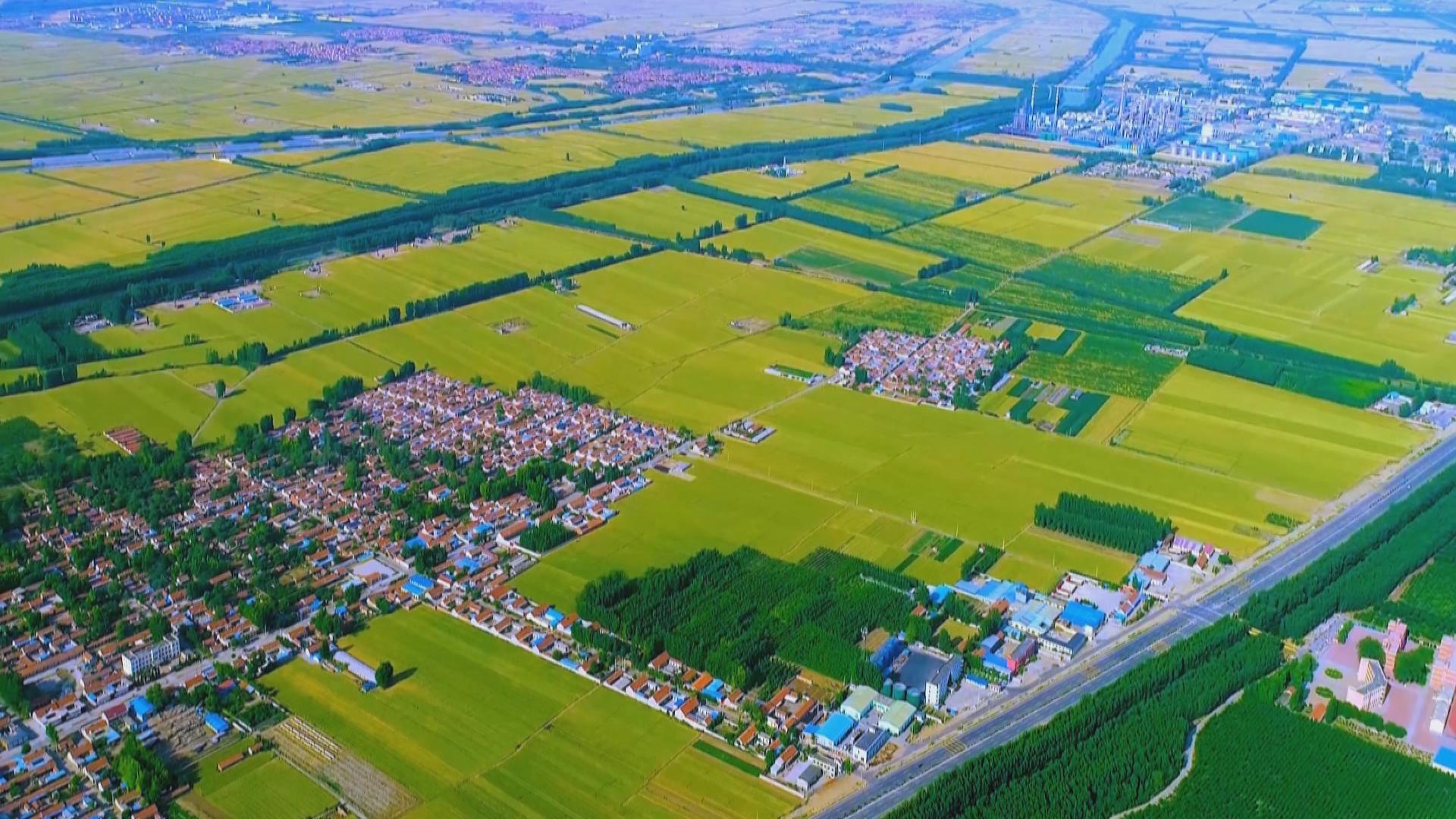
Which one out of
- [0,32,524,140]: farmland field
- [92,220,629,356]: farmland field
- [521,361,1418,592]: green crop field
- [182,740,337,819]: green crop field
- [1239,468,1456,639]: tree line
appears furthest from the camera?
[0,32,524,140]: farmland field

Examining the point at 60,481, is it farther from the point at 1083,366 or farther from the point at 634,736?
the point at 1083,366

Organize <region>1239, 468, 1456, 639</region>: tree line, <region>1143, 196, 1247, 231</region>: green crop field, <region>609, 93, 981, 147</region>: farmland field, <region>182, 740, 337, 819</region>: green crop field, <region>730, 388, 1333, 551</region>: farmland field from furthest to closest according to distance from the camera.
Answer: <region>609, 93, 981, 147</region>: farmland field
<region>1143, 196, 1247, 231</region>: green crop field
<region>730, 388, 1333, 551</region>: farmland field
<region>1239, 468, 1456, 639</region>: tree line
<region>182, 740, 337, 819</region>: green crop field

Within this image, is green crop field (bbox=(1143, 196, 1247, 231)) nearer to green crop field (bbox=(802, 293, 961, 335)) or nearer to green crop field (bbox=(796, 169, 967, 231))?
green crop field (bbox=(796, 169, 967, 231))

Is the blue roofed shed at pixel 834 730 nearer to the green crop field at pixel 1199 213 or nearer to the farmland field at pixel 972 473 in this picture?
the farmland field at pixel 972 473

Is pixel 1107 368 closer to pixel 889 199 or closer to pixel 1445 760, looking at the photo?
pixel 1445 760

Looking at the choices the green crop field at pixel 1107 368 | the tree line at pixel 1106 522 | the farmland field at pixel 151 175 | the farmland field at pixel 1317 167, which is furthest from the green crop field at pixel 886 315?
the farmland field at pixel 151 175

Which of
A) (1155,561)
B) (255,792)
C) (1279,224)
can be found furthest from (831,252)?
(255,792)

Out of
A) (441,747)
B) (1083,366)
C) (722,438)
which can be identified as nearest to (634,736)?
(441,747)

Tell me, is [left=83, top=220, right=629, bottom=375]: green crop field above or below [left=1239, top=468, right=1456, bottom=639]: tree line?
above

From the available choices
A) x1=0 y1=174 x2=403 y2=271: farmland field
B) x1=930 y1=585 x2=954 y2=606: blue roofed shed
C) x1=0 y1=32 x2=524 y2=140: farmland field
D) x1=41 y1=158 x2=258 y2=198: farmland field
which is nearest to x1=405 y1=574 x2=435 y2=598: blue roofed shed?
x1=930 y1=585 x2=954 y2=606: blue roofed shed

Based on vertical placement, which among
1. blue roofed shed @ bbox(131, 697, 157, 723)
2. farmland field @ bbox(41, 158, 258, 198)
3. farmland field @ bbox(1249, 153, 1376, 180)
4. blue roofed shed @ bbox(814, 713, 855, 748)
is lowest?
farmland field @ bbox(1249, 153, 1376, 180)
